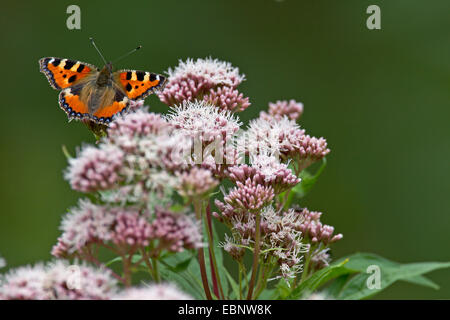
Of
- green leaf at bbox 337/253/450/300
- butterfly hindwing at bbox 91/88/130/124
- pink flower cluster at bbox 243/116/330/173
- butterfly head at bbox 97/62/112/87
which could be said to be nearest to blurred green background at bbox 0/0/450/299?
green leaf at bbox 337/253/450/300

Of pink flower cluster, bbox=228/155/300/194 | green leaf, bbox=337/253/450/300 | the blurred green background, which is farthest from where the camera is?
the blurred green background

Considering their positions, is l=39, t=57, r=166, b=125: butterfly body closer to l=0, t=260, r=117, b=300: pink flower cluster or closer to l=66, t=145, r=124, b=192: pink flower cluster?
l=66, t=145, r=124, b=192: pink flower cluster

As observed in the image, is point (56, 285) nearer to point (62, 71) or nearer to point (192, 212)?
point (192, 212)

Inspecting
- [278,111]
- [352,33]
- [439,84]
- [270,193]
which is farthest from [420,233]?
[270,193]

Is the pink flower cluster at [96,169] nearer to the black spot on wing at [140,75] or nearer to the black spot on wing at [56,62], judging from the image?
the black spot on wing at [140,75]

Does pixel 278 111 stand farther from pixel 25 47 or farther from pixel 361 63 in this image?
pixel 25 47

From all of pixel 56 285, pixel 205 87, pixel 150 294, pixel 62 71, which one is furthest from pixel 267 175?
pixel 62 71

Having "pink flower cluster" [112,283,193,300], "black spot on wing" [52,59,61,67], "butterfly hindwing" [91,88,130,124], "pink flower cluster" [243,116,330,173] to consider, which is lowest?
"pink flower cluster" [112,283,193,300]
